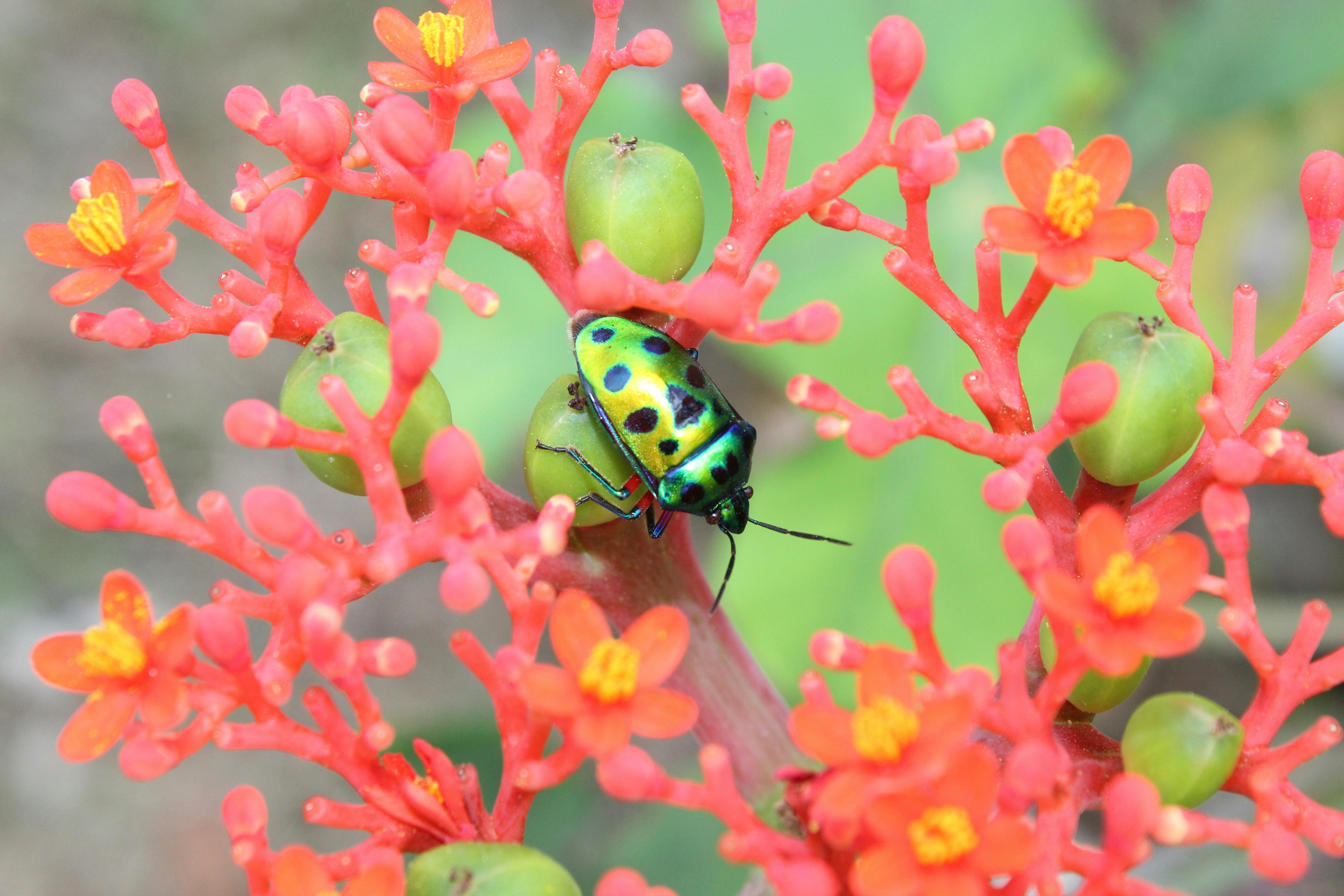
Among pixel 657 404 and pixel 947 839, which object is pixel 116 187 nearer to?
pixel 657 404

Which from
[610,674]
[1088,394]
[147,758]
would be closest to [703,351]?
[1088,394]

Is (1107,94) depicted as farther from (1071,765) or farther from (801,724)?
(801,724)

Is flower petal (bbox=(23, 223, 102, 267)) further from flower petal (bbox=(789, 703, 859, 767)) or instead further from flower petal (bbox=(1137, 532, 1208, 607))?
flower petal (bbox=(1137, 532, 1208, 607))

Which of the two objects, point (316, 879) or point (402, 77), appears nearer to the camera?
point (316, 879)

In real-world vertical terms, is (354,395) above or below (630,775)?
above

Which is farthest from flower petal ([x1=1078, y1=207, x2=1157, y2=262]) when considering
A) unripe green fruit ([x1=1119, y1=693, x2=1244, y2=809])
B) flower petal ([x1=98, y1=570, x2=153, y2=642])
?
flower petal ([x1=98, y1=570, x2=153, y2=642])
